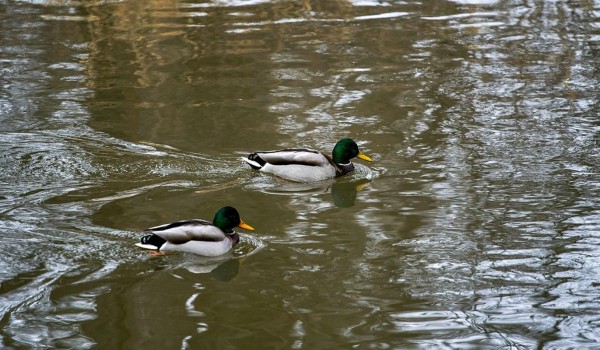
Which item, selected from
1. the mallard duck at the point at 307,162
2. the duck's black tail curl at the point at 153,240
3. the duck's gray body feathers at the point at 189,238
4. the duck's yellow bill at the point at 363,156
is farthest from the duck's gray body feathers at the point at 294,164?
the duck's black tail curl at the point at 153,240

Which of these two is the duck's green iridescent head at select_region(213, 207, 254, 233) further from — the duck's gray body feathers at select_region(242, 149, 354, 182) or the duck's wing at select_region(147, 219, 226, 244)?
the duck's gray body feathers at select_region(242, 149, 354, 182)

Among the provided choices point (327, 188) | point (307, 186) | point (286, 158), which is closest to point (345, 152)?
point (327, 188)

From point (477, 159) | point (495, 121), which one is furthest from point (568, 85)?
point (477, 159)

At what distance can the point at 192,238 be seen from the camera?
28.8ft

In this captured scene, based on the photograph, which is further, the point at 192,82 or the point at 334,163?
the point at 192,82

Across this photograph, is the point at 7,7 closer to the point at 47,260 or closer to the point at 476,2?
the point at 476,2

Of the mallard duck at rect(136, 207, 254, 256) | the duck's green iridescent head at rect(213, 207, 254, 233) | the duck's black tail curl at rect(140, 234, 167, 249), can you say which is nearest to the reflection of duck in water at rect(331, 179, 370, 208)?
the duck's green iridescent head at rect(213, 207, 254, 233)

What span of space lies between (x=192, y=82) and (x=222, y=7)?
5.44 m

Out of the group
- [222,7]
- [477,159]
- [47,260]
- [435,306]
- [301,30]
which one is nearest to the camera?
[435,306]

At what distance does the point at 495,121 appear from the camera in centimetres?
1284

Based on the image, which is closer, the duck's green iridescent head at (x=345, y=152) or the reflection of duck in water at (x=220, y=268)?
the reflection of duck in water at (x=220, y=268)

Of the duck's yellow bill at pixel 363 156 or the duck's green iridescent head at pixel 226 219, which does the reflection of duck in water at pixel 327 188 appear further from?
the duck's green iridescent head at pixel 226 219

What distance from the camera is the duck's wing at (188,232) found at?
28.5 feet

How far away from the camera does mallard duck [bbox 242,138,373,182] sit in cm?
1100
